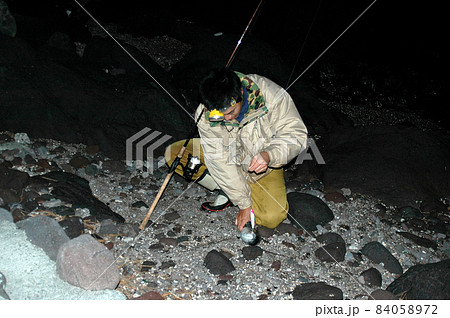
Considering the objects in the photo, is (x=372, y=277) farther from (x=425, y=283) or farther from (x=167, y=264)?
(x=167, y=264)

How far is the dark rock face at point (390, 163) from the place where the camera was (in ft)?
13.8

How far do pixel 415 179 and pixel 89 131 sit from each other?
3.54 meters

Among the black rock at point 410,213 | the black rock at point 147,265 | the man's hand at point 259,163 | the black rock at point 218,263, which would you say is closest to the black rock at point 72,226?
the black rock at point 147,265

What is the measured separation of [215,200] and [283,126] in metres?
0.99

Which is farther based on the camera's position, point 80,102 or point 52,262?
point 80,102

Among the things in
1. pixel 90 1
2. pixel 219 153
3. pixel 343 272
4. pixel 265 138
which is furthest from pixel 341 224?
pixel 90 1

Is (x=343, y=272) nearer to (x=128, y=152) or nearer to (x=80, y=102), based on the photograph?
(x=128, y=152)

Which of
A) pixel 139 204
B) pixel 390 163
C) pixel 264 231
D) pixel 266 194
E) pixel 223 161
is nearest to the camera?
pixel 223 161

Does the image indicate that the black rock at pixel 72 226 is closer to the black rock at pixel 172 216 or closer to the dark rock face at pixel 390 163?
the black rock at pixel 172 216

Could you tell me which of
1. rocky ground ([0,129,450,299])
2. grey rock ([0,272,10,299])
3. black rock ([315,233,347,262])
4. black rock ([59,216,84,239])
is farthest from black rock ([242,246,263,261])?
grey rock ([0,272,10,299])

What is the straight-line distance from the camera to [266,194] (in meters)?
3.68

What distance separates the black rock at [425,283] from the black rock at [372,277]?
0.12m

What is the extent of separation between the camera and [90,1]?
7.91m

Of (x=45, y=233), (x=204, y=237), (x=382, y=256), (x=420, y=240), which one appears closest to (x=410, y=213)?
(x=420, y=240)
